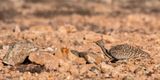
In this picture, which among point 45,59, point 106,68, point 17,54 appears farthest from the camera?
point 17,54

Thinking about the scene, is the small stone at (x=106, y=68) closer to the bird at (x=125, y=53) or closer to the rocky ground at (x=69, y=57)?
the rocky ground at (x=69, y=57)

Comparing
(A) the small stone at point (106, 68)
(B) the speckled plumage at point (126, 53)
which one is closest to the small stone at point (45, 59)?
(A) the small stone at point (106, 68)

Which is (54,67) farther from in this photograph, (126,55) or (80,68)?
(126,55)

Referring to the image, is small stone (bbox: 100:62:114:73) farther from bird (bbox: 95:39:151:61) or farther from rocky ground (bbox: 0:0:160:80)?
bird (bbox: 95:39:151:61)

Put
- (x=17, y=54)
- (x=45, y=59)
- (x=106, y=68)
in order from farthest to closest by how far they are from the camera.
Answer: (x=17, y=54)
(x=45, y=59)
(x=106, y=68)

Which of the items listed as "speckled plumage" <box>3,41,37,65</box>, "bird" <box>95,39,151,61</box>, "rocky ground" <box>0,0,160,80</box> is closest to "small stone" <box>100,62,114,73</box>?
"rocky ground" <box>0,0,160,80</box>

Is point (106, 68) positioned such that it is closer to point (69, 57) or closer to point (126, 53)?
point (126, 53)

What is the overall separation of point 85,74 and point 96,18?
13.1 meters

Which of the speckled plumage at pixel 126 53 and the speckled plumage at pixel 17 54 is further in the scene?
the speckled plumage at pixel 17 54

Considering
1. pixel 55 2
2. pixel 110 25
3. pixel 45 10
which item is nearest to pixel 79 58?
pixel 110 25

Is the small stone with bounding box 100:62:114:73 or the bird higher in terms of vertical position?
the bird

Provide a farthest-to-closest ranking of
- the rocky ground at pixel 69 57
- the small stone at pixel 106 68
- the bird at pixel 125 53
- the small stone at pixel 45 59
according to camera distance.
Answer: the bird at pixel 125 53 → the small stone at pixel 45 59 → the small stone at pixel 106 68 → the rocky ground at pixel 69 57

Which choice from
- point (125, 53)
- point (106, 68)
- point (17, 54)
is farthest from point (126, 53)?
point (17, 54)

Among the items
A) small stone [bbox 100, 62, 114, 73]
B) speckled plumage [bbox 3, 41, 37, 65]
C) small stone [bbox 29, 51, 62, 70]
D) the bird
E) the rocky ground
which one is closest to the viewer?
the rocky ground
